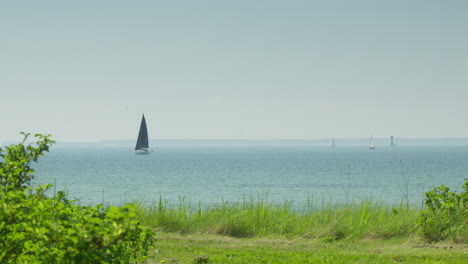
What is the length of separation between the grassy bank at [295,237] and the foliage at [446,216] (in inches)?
6.6

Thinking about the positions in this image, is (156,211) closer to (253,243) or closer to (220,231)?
(220,231)

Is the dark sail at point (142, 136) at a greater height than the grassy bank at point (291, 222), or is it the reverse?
the dark sail at point (142, 136)

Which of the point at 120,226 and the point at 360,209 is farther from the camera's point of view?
the point at 360,209

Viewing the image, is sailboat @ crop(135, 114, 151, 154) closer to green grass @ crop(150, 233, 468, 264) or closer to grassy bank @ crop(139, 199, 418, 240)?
grassy bank @ crop(139, 199, 418, 240)

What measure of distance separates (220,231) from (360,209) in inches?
149

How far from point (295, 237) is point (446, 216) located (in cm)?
336

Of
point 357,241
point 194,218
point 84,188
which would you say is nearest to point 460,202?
point 357,241

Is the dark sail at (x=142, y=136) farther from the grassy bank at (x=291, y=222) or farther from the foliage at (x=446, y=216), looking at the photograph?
the foliage at (x=446, y=216)

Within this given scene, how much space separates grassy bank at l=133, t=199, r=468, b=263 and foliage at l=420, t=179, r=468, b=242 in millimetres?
167

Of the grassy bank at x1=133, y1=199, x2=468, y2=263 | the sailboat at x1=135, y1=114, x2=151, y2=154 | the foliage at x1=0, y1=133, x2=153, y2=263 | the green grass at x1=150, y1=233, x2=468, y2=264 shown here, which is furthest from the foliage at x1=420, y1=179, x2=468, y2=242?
the sailboat at x1=135, y1=114, x2=151, y2=154

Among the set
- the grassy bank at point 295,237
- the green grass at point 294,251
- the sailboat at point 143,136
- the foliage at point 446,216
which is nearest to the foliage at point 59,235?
the green grass at point 294,251

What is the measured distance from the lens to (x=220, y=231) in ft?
41.8

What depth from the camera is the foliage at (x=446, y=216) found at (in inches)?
436

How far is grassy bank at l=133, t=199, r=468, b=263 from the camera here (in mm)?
9672
